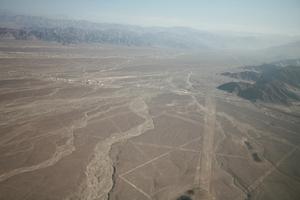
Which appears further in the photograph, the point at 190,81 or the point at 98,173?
the point at 190,81

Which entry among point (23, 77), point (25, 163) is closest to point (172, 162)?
point (25, 163)

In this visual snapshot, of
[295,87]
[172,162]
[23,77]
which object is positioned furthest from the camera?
[295,87]

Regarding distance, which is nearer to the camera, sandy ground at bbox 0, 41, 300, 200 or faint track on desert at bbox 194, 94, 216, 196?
sandy ground at bbox 0, 41, 300, 200

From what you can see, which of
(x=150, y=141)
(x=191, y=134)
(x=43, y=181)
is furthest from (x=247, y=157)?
(x=43, y=181)

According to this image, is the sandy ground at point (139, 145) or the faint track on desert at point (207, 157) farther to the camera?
the faint track on desert at point (207, 157)

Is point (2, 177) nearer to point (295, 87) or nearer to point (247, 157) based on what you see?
point (247, 157)

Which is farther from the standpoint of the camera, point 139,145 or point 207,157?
point 139,145

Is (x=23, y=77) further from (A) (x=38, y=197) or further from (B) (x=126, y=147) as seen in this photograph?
(A) (x=38, y=197)

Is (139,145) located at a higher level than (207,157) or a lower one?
lower

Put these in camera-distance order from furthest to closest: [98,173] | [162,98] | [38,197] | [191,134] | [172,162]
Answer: [162,98]
[191,134]
[172,162]
[98,173]
[38,197]

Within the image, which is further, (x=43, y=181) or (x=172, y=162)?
(x=172, y=162)
